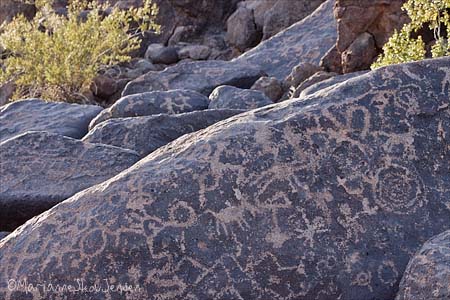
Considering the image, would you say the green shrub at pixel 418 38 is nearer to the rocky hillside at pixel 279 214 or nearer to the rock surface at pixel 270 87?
the rock surface at pixel 270 87

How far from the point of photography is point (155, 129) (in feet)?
16.9

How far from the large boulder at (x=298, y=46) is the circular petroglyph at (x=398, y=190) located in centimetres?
546

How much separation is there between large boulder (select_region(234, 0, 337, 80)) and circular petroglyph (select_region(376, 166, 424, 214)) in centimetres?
546

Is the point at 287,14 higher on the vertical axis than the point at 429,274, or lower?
lower

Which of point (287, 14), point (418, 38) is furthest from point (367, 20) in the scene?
point (287, 14)

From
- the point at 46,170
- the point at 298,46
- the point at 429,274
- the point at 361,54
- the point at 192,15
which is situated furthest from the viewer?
the point at 192,15

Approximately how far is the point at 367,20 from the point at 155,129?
3.40 meters

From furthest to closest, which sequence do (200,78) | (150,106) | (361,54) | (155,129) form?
(200,78)
(361,54)
(150,106)
(155,129)

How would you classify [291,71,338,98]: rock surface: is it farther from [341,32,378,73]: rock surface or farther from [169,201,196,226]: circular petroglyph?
[169,201,196,226]: circular petroglyph

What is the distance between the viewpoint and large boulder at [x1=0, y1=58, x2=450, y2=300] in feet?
10.3

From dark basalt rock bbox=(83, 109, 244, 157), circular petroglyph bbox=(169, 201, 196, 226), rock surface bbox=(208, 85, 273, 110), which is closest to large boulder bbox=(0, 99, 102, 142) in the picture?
rock surface bbox=(208, 85, 273, 110)

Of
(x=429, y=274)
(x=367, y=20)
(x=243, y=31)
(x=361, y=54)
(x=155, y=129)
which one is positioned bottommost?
(x=243, y=31)

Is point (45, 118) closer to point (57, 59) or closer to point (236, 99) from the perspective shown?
point (236, 99)

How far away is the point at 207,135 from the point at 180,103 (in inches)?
111
